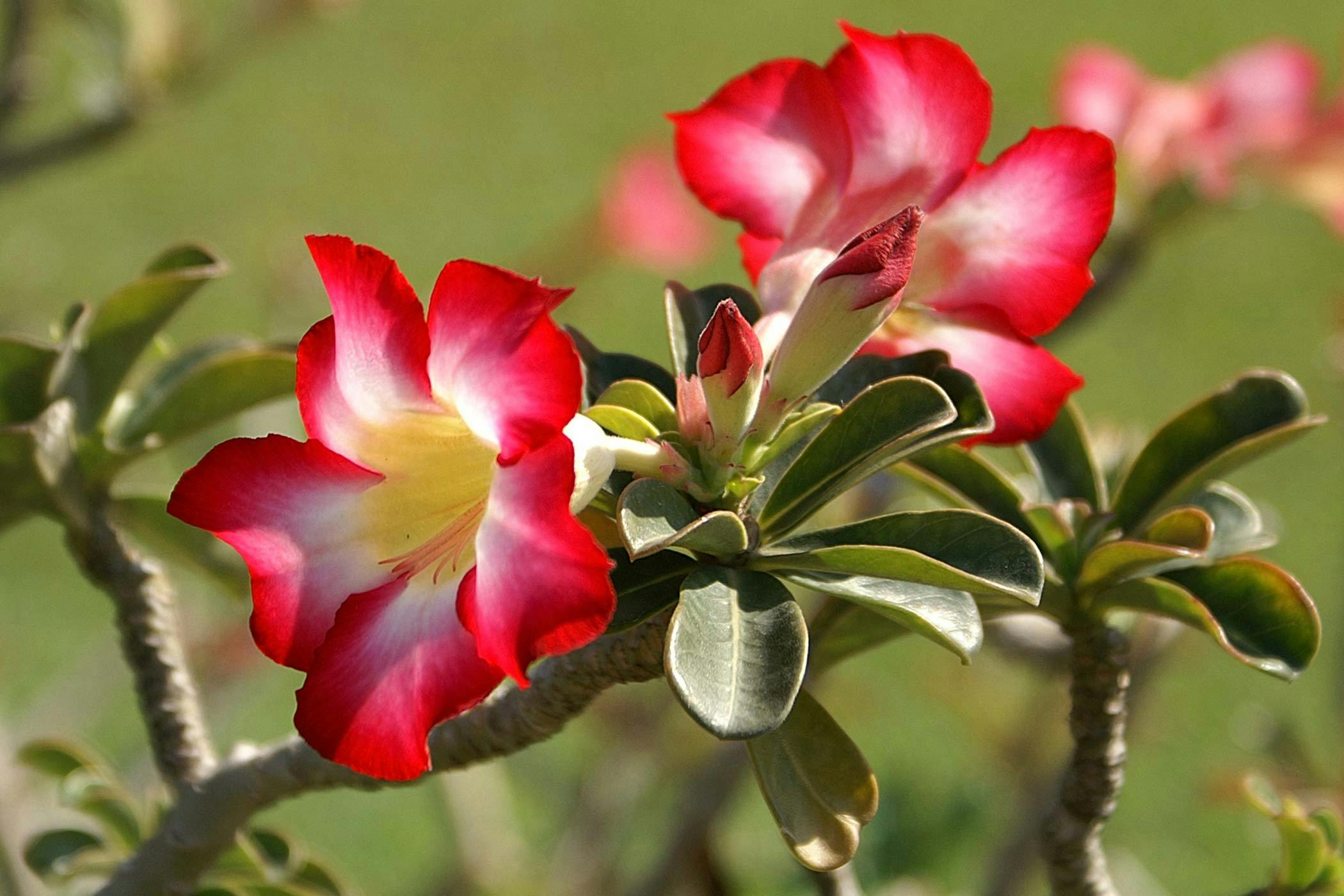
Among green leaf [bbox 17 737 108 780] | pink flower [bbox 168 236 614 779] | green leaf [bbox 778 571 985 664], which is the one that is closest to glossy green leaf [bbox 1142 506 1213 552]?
green leaf [bbox 778 571 985 664]

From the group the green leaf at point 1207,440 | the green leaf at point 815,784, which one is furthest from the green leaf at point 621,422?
the green leaf at point 1207,440

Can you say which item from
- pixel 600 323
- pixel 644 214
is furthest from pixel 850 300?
pixel 600 323

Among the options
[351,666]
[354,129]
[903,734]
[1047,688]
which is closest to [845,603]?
[351,666]

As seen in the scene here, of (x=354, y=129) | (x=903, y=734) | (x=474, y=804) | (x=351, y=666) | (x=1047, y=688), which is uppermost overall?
(x=351, y=666)

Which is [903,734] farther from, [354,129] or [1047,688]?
[354,129]

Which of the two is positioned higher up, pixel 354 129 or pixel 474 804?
pixel 474 804

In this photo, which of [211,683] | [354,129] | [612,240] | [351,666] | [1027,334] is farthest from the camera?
[354,129]

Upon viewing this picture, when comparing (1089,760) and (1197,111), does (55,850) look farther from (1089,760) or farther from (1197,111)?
(1197,111)
